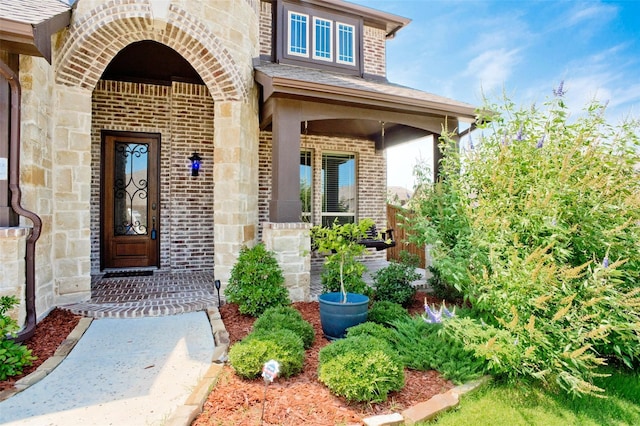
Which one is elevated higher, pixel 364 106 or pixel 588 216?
pixel 364 106

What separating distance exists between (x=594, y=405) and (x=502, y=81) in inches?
123

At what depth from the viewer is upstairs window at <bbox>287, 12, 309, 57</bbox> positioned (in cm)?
735

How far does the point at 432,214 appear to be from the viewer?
181 inches

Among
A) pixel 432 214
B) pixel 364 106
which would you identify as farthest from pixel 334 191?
pixel 432 214

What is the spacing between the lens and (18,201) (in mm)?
3578

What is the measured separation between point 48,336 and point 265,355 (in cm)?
252

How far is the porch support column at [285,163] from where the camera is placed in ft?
16.3

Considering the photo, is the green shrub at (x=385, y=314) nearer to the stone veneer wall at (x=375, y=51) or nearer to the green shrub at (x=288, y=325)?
the green shrub at (x=288, y=325)

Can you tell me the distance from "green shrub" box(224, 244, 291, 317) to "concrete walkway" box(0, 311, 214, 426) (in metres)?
0.49

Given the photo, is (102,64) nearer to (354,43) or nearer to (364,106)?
(364,106)

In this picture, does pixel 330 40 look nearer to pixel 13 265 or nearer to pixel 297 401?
pixel 13 265

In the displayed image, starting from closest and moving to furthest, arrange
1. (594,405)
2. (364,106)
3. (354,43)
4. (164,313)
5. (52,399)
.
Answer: (52,399) → (594,405) → (164,313) → (364,106) → (354,43)

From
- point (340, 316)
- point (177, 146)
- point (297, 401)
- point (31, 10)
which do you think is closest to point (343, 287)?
point (340, 316)

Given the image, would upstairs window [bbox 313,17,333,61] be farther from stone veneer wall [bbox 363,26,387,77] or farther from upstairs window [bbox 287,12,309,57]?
stone veneer wall [bbox 363,26,387,77]
